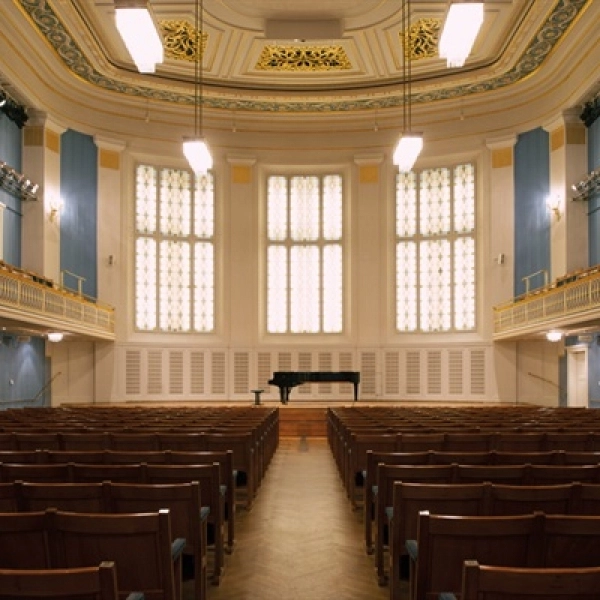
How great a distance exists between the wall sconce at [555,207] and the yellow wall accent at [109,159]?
1268cm

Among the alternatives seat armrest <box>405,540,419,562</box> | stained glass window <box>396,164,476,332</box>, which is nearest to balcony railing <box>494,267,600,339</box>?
stained glass window <box>396,164,476,332</box>

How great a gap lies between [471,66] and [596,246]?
6107mm

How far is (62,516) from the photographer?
2922 mm

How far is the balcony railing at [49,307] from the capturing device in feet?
43.7

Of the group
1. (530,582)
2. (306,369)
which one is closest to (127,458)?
(530,582)

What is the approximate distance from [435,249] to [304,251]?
427cm

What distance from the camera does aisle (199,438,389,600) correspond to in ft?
14.6

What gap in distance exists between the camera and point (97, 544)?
301cm

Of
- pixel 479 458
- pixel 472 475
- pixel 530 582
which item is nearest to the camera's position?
pixel 530 582

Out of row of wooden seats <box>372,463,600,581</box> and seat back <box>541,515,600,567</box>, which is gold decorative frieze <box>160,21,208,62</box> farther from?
seat back <box>541,515,600,567</box>

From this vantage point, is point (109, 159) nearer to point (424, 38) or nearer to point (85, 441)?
point (424, 38)

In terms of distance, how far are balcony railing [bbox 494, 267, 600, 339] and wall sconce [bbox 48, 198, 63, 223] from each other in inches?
502

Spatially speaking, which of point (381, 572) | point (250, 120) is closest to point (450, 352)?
point (250, 120)

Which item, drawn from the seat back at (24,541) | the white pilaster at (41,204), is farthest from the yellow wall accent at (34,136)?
the seat back at (24,541)
